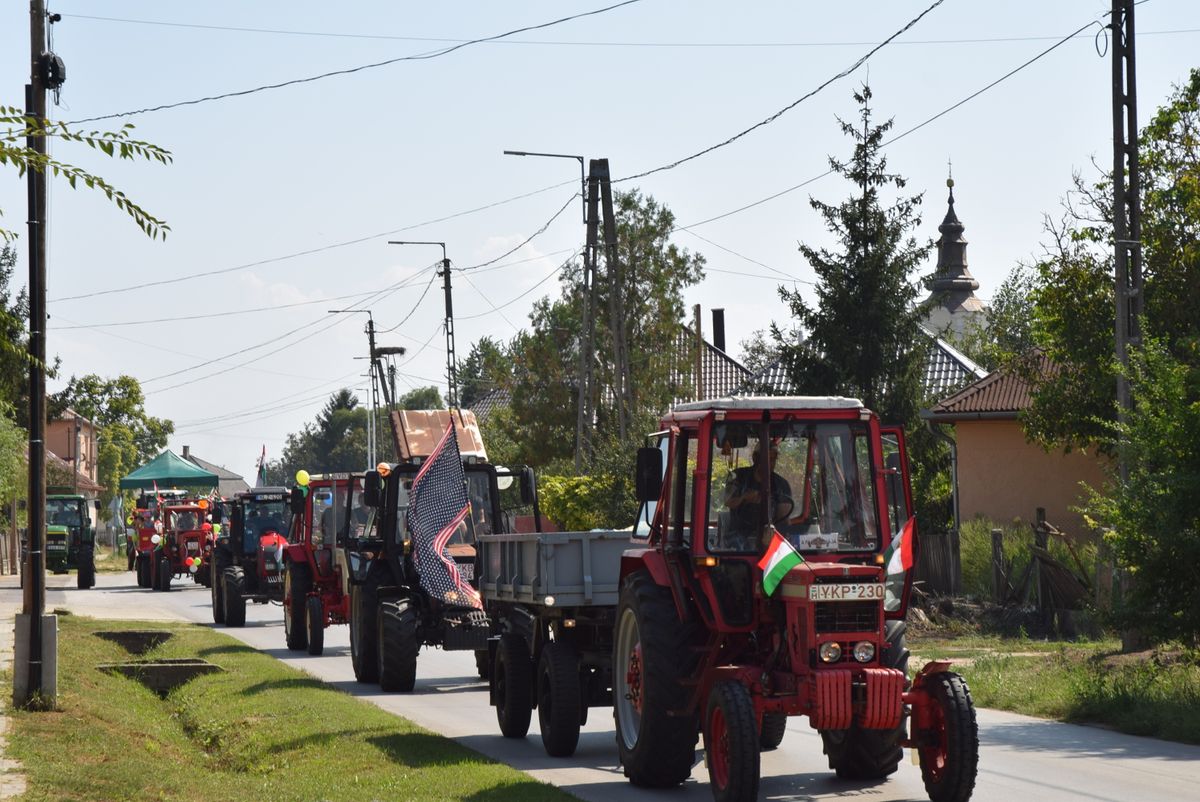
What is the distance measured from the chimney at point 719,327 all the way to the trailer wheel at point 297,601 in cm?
7053

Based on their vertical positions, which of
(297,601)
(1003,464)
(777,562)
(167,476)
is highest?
(167,476)

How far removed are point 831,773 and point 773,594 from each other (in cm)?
223

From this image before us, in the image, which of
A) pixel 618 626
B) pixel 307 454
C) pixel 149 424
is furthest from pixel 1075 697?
pixel 307 454

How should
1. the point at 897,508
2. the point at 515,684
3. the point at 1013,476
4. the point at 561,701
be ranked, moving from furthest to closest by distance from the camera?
the point at 1013,476 < the point at 515,684 < the point at 561,701 < the point at 897,508

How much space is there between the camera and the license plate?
10.2m


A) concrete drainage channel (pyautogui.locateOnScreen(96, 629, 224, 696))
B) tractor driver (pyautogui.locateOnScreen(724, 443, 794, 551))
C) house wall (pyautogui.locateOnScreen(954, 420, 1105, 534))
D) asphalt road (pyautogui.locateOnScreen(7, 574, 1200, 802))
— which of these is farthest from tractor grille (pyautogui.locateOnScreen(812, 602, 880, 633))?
house wall (pyautogui.locateOnScreen(954, 420, 1105, 534))

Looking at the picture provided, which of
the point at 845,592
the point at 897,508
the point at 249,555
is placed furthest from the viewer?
the point at 249,555

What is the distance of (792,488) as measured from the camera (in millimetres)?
11227

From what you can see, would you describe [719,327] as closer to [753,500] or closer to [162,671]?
[162,671]

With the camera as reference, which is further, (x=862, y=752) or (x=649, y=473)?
(x=862, y=752)

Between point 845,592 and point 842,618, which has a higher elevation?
point 845,592

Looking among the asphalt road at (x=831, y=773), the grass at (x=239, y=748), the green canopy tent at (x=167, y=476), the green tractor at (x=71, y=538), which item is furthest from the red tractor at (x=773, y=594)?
the green canopy tent at (x=167, y=476)

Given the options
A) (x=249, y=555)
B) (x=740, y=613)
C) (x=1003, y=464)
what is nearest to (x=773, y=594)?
(x=740, y=613)

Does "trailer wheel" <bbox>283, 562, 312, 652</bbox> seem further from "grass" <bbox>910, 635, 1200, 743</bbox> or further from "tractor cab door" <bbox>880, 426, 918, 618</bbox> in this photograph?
"tractor cab door" <bbox>880, 426, 918, 618</bbox>
